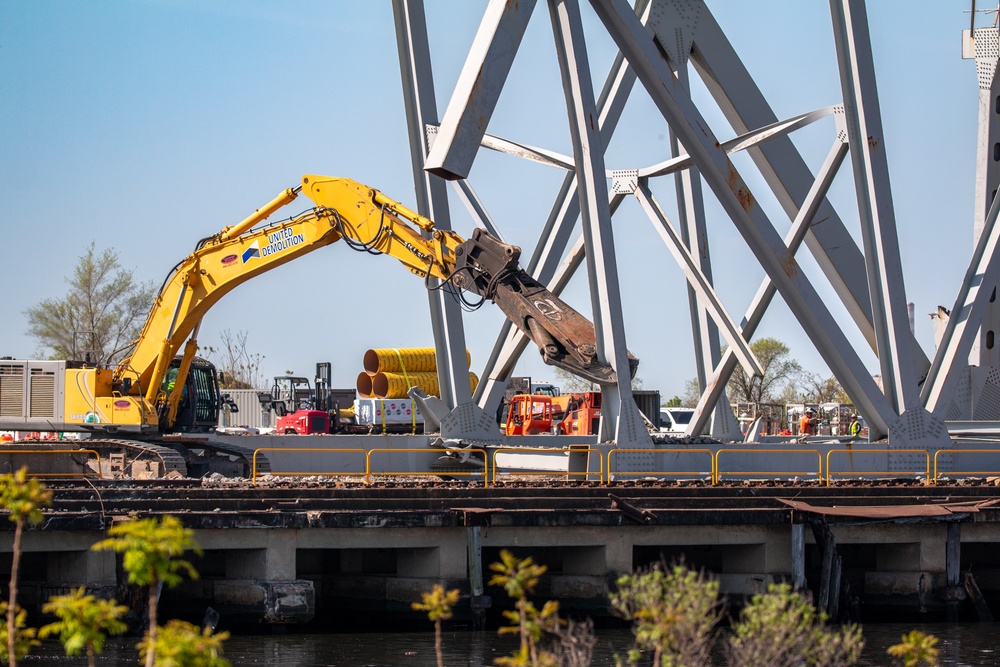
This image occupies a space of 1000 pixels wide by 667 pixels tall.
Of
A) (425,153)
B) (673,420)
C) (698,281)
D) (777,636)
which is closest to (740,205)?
(698,281)

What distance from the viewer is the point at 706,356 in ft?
92.4

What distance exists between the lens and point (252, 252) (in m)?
24.5

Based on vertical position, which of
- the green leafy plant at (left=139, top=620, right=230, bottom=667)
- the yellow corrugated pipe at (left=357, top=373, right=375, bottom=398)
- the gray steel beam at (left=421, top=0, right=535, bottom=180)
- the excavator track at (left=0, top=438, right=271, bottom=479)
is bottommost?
the green leafy plant at (left=139, top=620, right=230, bottom=667)

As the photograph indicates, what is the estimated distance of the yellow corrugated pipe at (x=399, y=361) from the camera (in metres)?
46.4

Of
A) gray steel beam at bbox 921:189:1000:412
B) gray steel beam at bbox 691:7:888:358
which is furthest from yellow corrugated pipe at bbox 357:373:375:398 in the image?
gray steel beam at bbox 921:189:1000:412

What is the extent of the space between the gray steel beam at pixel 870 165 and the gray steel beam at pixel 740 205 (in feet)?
3.59

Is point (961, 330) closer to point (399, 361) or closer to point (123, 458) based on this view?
point (123, 458)

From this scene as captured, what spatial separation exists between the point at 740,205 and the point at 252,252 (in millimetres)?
9286

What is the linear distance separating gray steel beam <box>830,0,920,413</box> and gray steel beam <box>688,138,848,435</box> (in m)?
0.45

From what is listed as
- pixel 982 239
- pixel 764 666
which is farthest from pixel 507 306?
pixel 764 666

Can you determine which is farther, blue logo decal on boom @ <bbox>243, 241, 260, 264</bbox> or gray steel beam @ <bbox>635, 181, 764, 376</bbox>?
blue logo decal on boom @ <bbox>243, 241, 260, 264</bbox>

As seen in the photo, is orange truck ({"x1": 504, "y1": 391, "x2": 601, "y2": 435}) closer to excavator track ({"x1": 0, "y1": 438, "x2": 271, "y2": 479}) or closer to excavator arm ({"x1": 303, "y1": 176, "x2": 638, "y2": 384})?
excavator track ({"x1": 0, "y1": 438, "x2": 271, "y2": 479})

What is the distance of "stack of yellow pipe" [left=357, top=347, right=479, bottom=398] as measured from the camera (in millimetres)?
45844

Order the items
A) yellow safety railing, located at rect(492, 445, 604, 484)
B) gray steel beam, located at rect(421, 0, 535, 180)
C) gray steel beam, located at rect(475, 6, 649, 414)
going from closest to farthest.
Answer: gray steel beam, located at rect(421, 0, 535, 180)
yellow safety railing, located at rect(492, 445, 604, 484)
gray steel beam, located at rect(475, 6, 649, 414)
